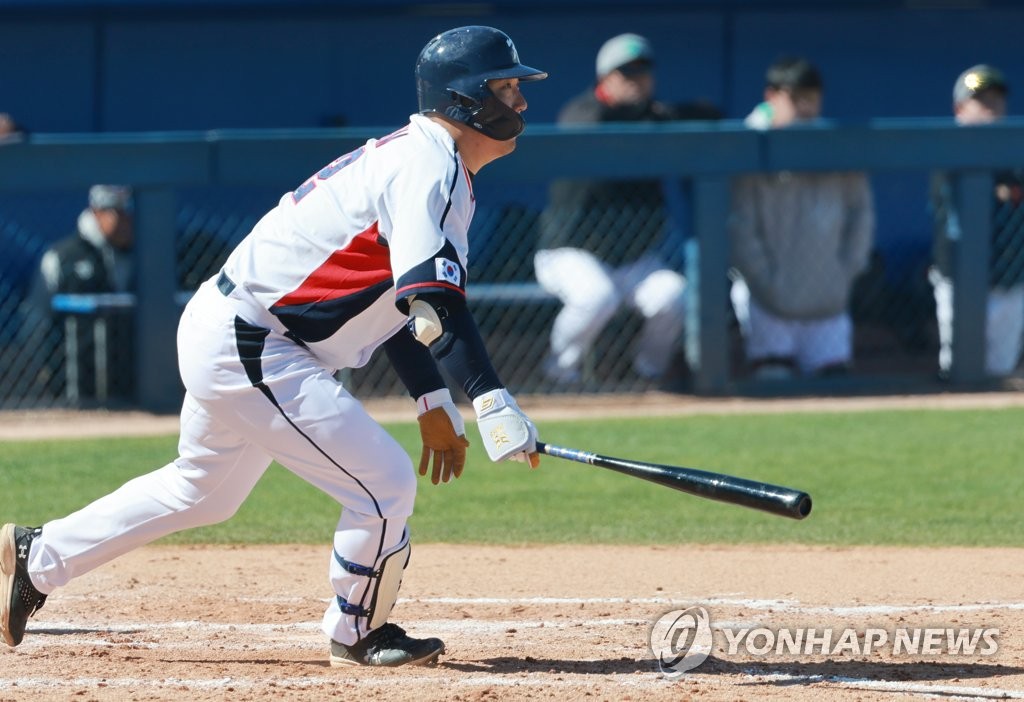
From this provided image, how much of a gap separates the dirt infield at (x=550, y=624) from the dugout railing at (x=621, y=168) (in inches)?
128

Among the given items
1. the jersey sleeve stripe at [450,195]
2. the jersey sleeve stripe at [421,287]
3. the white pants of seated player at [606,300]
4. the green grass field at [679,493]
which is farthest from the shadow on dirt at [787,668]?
the white pants of seated player at [606,300]

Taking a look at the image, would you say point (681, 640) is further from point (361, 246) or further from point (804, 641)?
point (361, 246)

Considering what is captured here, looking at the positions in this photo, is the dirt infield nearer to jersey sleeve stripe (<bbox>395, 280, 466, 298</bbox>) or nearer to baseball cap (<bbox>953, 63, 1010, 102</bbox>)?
jersey sleeve stripe (<bbox>395, 280, 466, 298</bbox>)

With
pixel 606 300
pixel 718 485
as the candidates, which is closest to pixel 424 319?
pixel 718 485

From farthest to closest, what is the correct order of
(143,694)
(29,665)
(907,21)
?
(907,21)
(29,665)
(143,694)

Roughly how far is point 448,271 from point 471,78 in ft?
1.91

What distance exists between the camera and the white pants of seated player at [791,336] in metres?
9.62

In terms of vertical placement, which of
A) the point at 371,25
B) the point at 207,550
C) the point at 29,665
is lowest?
the point at 207,550

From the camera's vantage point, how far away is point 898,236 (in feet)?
35.8

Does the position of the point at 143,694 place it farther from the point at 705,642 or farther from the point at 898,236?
the point at 898,236

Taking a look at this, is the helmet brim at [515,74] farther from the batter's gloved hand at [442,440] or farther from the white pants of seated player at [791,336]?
the white pants of seated player at [791,336]

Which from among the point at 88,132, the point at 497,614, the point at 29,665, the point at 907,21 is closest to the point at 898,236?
the point at 907,21

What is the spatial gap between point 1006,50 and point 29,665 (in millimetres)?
9612

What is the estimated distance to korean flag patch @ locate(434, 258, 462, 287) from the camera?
12.3 ft
